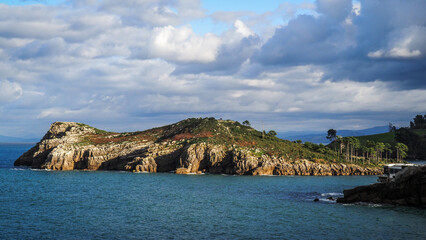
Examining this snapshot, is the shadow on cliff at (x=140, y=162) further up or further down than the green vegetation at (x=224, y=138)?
further down

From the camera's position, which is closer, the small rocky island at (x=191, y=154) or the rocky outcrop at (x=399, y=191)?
the rocky outcrop at (x=399, y=191)

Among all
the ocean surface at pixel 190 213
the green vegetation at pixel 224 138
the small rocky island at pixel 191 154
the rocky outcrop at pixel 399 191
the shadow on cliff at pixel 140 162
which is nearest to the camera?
the ocean surface at pixel 190 213

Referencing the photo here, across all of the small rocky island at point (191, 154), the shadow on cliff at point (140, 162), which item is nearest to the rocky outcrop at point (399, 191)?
the small rocky island at point (191, 154)

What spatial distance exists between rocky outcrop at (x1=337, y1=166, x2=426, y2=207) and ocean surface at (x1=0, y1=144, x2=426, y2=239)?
3057 millimetres

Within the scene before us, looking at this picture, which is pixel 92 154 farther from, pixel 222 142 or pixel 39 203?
pixel 39 203

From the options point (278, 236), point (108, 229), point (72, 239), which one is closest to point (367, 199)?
point (278, 236)

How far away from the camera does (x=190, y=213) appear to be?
63.7 m

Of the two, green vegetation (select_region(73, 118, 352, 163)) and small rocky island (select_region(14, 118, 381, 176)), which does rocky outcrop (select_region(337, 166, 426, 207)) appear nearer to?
small rocky island (select_region(14, 118, 381, 176))

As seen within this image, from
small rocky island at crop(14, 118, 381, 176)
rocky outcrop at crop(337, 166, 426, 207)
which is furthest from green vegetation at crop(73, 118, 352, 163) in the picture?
rocky outcrop at crop(337, 166, 426, 207)

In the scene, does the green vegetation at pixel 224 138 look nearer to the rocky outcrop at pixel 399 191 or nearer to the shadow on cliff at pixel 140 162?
the shadow on cliff at pixel 140 162

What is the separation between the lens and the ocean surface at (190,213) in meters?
50.0

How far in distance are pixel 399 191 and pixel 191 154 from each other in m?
78.1

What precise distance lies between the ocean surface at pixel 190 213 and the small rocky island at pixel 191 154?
33153mm

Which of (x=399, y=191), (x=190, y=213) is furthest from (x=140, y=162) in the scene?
(x=399, y=191)
